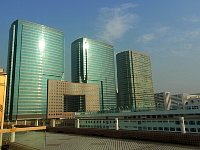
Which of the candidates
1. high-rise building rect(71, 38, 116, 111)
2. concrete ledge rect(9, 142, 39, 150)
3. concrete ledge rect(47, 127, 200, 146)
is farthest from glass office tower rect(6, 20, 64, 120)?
concrete ledge rect(9, 142, 39, 150)

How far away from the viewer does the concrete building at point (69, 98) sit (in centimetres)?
14250

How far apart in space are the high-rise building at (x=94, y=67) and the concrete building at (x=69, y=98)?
58.8ft

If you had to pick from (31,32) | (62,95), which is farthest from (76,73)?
(31,32)

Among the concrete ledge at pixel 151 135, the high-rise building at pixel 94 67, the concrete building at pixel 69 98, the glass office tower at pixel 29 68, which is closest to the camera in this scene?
the concrete ledge at pixel 151 135

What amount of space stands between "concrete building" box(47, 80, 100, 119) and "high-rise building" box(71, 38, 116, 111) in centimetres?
1793

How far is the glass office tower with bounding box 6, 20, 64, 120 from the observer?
136 meters

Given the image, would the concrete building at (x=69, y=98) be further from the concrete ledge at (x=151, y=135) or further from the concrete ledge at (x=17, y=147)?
the concrete ledge at (x=17, y=147)

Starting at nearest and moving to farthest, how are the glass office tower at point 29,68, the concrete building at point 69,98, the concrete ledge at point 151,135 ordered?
the concrete ledge at point 151,135 → the glass office tower at point 29,68 → the concrete building at point 69,98

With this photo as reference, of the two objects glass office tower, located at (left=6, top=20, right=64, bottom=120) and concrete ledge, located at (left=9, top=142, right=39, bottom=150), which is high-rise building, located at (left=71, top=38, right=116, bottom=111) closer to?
glass office tower, located at (left=6, top=20, right=64, bottom=120)

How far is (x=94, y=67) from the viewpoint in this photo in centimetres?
18700

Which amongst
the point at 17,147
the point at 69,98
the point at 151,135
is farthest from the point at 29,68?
the point at 17,147

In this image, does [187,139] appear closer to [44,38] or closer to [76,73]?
[44,38]

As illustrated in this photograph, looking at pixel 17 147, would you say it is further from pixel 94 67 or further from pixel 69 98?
pixel 94 67

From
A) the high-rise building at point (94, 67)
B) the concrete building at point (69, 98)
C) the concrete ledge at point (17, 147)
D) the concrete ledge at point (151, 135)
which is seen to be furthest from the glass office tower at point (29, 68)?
the concrete ledge at point (17, 147)
